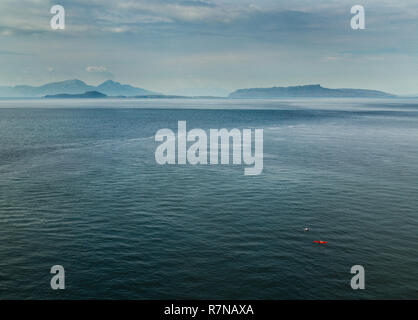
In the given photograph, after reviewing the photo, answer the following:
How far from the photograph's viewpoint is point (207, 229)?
53688 millimetres

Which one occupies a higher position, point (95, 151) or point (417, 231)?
point (95, 151)

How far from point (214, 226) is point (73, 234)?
21071mm

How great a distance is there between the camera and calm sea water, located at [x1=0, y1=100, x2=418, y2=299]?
39469mm

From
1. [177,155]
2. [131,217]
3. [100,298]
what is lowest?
[100,298]

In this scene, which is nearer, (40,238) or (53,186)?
(40,238)

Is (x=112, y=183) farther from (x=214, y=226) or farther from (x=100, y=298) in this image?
(x=100, y=298)

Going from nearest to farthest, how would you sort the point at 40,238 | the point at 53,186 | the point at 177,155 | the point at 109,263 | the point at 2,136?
the point at 109,263
the point at 40,238
the point at 53,186
the point at 177,155
the point at 2,136

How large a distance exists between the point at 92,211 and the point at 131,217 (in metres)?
7.63

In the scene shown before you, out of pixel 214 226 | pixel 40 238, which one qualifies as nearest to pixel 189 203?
pixel 214 226

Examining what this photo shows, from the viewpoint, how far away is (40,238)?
5000 centimetres

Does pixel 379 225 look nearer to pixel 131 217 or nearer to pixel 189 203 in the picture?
pixel 189 203

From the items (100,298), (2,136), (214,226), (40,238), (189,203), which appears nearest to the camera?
(100,298)

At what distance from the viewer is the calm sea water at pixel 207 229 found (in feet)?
129

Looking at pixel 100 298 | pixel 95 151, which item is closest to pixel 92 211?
pixel 100 298
